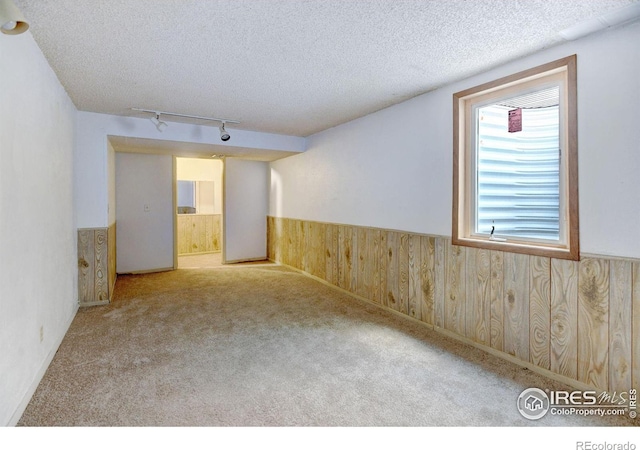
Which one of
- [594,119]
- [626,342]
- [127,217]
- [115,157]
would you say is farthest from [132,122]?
[626,342]

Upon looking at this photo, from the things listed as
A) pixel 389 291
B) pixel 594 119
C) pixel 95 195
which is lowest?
pixel 389 291

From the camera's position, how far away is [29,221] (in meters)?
2.05

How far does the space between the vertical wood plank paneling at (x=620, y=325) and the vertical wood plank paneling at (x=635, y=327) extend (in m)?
0.01

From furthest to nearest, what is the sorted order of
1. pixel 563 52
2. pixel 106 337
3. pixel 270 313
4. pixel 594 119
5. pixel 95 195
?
pixel 95 195
pixel 270 313
pixel 106 337
pixel 563 52
pixel 594 119

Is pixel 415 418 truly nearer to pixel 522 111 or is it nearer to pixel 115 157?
pixel 522 111

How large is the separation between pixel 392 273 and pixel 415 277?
33 cm

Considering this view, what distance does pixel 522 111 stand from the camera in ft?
8.42

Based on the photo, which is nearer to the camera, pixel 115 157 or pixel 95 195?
pixel 95 195

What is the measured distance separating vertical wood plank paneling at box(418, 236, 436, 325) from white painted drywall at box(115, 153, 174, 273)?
177 inches

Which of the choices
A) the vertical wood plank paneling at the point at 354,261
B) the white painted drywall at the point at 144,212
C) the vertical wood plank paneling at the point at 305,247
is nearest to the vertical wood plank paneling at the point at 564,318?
the vertical wood plank paneling at the point at 354,261

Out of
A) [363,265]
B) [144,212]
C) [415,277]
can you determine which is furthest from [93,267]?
[415,277]

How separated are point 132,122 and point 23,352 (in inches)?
121

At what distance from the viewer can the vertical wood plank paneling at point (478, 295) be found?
271 cm

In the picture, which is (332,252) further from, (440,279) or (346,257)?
(440,279)
